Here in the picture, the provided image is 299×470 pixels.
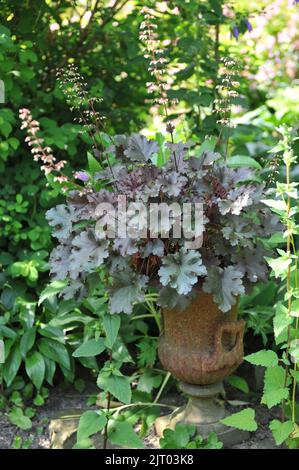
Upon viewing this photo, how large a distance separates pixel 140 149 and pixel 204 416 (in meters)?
0.97

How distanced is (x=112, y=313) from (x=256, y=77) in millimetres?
3312

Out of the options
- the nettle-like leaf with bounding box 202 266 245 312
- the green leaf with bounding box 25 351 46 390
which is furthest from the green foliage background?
the nettle-like leaf with bounding box 202 266 245 312

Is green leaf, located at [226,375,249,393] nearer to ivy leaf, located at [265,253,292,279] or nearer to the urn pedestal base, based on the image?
the urn pedestal base

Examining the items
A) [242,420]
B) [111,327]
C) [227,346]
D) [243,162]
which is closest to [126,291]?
[111,327]

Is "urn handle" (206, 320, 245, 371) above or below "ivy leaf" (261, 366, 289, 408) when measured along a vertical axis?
above

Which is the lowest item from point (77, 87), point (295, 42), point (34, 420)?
point (34, 420)

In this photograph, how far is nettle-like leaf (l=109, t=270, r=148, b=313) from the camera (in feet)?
7.13

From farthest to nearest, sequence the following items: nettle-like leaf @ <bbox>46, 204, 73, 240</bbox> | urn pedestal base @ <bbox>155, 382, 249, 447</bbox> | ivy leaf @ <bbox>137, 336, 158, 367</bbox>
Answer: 1. ivy leaf @ <bbox>137, 336, 158, 367</bbox>
2. urn pedestal base @ <bbox>155, 382, 249, 447</bbox>
3. nettle-like leaf @ <bbox>46, 204, 73, 240</bbox>

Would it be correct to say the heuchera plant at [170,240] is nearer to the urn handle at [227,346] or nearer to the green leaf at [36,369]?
the urn handle at [227,346]

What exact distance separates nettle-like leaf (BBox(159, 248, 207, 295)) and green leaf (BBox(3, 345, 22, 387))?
0.94m

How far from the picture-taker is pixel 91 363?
281 cm

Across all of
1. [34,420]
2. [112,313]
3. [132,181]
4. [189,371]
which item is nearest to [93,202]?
[132,181]

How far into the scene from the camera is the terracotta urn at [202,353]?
7.72 ft

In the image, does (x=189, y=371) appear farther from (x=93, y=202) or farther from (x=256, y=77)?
(x=256, y=77)
